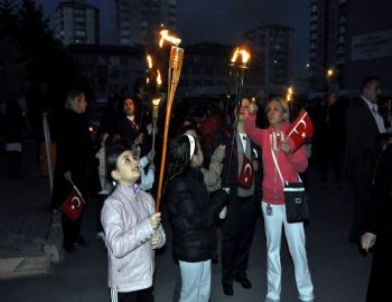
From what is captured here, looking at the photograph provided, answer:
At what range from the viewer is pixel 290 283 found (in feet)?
18.2

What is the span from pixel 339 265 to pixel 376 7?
4176 centimetres

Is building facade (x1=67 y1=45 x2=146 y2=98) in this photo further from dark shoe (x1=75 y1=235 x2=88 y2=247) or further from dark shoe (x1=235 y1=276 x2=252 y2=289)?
dark shoe (x1=235 y1=276 x2=252 y2=289)

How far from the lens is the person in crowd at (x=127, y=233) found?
3.24m

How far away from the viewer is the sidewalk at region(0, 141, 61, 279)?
5730 mm

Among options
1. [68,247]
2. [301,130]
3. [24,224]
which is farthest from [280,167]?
[24,224]

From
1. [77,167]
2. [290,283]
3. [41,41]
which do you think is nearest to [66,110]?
[77,167]

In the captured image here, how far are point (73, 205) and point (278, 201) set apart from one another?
9.64ft

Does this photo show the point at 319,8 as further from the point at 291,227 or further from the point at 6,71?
the point at 291,227

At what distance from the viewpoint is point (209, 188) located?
4.63 metres

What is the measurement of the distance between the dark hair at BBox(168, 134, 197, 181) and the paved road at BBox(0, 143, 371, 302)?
193cm

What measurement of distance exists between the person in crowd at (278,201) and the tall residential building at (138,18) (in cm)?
16064

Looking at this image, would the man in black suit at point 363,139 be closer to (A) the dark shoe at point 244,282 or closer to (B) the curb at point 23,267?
(A) the dark shoe at point 244,282

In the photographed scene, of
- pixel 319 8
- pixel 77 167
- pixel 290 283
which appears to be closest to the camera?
pixel 290 283

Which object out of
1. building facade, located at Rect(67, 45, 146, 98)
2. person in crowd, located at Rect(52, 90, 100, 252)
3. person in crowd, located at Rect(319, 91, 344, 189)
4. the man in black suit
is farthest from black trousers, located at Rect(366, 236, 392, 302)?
building facade, located at Rect(67, 45, 146, 98)
